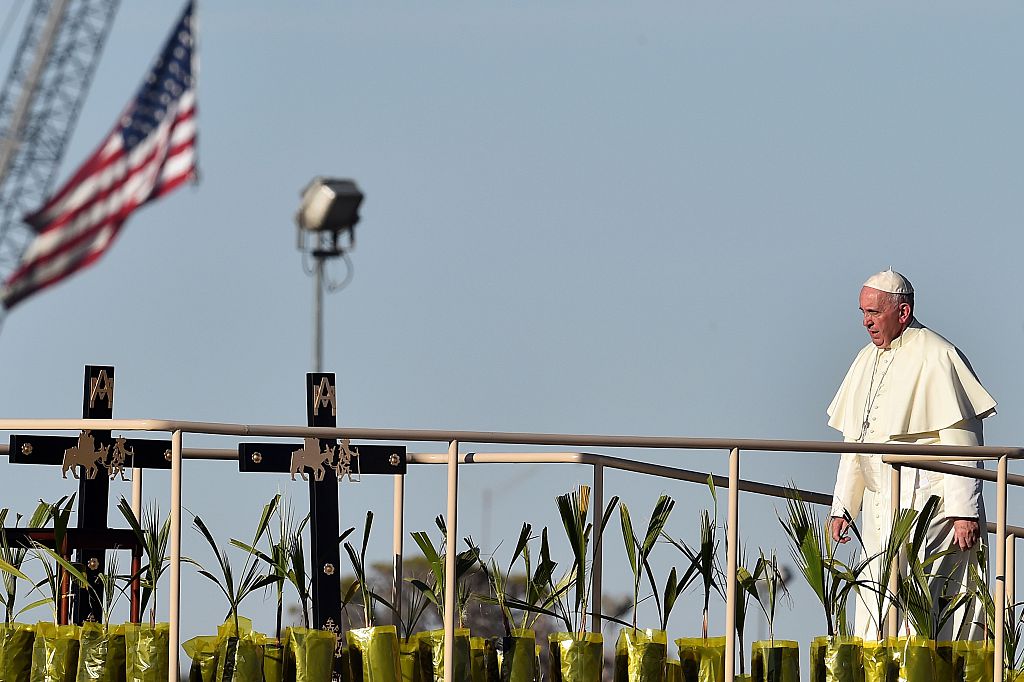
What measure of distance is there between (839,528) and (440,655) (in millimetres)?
2174

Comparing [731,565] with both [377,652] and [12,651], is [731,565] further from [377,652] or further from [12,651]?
[12,651]

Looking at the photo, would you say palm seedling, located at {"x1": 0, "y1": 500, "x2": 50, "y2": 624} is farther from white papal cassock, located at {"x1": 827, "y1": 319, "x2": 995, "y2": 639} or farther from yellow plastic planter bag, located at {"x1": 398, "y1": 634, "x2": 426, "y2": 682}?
white papal cassock, located at {"x1": 827, "y1": 319, "x2": 995, "y2": 639}

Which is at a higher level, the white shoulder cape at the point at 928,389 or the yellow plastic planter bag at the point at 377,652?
the white shoulder cape at the point at 928,389

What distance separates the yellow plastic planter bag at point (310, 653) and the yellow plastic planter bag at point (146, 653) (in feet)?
1.18

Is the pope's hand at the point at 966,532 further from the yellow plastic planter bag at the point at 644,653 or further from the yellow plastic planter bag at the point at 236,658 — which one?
the yellow plastic planter bag at the point at 236,658

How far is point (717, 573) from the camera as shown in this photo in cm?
662

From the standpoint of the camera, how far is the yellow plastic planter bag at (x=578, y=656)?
21.4ft

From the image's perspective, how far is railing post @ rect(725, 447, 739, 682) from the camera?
6.34 m

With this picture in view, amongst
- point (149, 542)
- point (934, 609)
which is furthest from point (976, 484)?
point (149, 542)

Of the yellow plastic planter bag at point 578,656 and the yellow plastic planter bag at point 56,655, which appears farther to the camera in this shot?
the yellow plastic planter bag at point 578,656

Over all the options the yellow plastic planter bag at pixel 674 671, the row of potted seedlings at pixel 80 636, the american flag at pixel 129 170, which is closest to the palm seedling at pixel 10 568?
the row of potted seedlings at pixel 80 636

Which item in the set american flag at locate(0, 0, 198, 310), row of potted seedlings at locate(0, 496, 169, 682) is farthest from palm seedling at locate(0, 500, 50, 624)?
american flag at locate(0, 0, 198, 310)

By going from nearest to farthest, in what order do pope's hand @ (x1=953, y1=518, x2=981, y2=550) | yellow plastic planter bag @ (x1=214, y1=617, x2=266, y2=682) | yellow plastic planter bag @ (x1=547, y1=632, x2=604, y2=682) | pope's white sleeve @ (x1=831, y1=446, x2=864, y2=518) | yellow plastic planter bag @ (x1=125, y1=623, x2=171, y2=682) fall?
1. yellow plastic planter bag @ (x1=125, y1=623, x2=171, y2=682)
2. yellow plastic planter bag @ (x1=214, y1=617, x2=266, y2=682)
3. yellow plastic planter bag @ (x1=547, y1=632, x2=604, y2=682)
4. pope's hand @ (x1=953, y1=518, x2=981, y2=550)
5. pope's white sleeve @ (x1=831, y1=446, x2=864, y2=518)

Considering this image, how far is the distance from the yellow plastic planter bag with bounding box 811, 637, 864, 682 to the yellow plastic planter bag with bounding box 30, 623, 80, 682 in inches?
95.2
